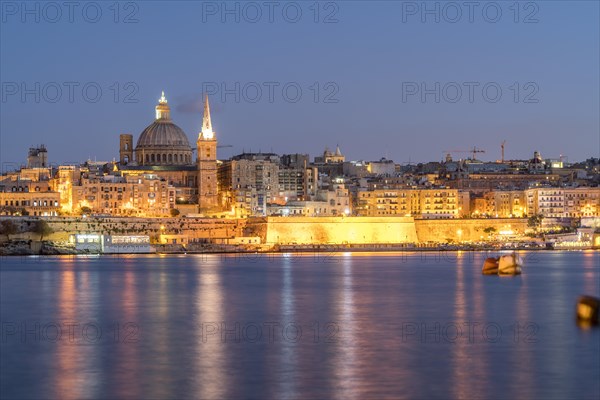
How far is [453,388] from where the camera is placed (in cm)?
1348

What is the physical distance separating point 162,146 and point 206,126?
18.5ft

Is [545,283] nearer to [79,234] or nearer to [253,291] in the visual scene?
[253,291]

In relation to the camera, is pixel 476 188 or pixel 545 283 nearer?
pixel 545 283

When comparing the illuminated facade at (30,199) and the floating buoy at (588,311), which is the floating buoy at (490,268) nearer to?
the floating buoy at (588,311)

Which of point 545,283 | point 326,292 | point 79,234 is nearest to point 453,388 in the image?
point 326,292

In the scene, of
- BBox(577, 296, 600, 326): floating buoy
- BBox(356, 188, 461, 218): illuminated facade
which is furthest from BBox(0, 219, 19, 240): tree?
BBox(577, 296, 600, 326): floating buoy

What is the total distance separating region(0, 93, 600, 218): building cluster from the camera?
57.7m

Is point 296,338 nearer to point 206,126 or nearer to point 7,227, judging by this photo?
point 7,227

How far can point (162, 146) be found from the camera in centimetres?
6725

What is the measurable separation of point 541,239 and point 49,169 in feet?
86.7

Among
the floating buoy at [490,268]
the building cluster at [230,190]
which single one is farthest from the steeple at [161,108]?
the floating buoy at [490,268]

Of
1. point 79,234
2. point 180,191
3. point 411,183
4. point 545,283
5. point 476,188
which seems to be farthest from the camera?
point 476,188

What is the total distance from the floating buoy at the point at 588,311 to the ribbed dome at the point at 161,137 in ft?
158

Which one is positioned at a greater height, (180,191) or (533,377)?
(180,191)
